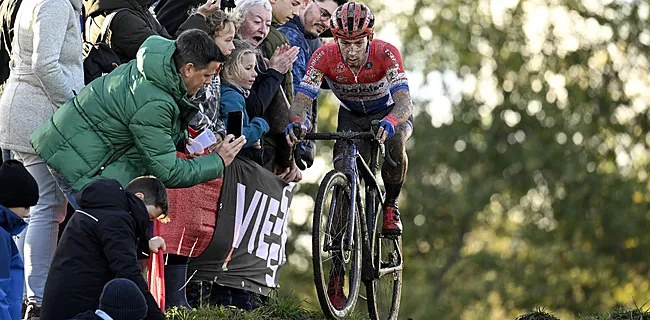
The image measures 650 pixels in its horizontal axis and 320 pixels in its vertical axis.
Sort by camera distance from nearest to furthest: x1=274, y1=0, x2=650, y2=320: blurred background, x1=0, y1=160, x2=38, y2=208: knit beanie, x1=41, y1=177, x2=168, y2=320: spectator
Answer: x1=41, y1=177, x2=168, y2=320: spectator → x1=0, y1=160, x2=38, y2=208: knit beanie → x1=274, y1=0, x2=650, y2=320: blurred background

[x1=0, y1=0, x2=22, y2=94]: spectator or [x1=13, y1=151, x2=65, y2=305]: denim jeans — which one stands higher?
[x1=0, y1=0, x2=22, y2=94]: spectator

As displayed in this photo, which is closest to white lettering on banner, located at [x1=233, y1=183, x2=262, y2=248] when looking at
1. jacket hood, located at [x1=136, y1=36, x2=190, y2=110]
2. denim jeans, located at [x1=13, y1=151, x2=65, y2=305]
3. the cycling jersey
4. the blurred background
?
the cycling jersey

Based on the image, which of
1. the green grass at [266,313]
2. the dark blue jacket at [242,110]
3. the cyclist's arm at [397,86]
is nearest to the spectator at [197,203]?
the dark blue jacket at [242,110]

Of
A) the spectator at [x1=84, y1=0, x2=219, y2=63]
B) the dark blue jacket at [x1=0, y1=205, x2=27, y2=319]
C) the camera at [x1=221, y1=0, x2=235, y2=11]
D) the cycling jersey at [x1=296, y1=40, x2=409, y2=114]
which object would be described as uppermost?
the camera at [x1=221, y1=0, x2=235, y2=11]

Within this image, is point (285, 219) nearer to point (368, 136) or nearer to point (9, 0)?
point (368, 136)

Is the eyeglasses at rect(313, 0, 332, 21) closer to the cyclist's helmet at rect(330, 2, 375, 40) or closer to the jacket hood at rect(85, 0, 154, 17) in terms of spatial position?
the cyclist's helmet at rect(330, 2, 375, 40)

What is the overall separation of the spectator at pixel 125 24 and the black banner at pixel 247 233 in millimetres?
1207

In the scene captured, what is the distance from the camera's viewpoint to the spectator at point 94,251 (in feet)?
22.1

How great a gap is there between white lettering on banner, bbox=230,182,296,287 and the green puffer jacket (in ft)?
6.05

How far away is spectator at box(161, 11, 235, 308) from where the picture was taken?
876cm

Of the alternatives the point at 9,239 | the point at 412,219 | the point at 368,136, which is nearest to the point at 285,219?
the point at 368,136

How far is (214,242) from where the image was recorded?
30.8ft

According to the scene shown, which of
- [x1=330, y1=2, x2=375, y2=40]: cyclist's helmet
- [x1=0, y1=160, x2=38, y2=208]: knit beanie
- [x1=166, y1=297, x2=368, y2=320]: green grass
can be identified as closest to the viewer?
[x1=0, y1=160, x2=38, y2=208]: knit beanie

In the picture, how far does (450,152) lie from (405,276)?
3.55 metres
